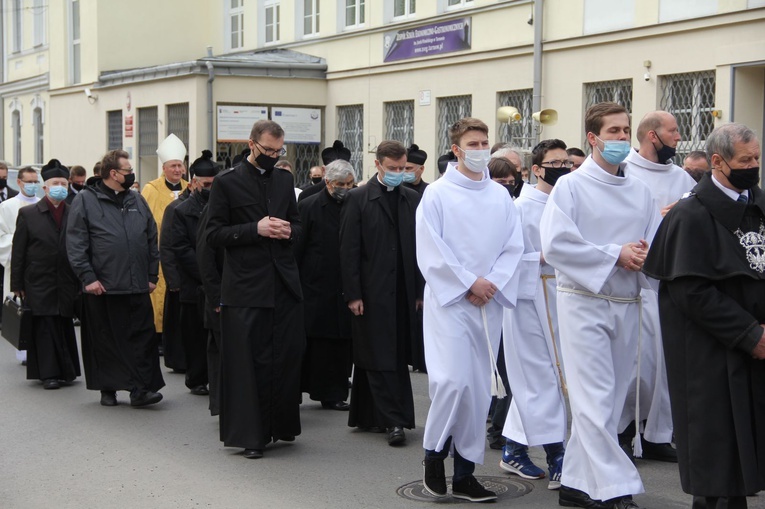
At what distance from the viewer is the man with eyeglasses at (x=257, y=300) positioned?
8305 mm

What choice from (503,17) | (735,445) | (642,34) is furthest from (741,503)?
(503,17)

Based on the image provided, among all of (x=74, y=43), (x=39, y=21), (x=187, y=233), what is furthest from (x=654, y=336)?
(x=39, y=21)

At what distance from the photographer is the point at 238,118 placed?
26875 mm

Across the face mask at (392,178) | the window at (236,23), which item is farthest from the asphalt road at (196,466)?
the window at (236,23)

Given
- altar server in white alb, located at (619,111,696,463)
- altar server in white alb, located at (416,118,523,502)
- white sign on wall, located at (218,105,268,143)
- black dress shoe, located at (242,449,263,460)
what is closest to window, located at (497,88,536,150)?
white sign on wall, located at (218,105,268,143)

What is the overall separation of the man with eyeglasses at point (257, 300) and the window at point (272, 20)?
21.3 meters

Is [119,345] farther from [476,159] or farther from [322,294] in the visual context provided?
[476,159]

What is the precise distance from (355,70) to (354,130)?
1374mm

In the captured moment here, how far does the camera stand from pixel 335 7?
2616 centimetres

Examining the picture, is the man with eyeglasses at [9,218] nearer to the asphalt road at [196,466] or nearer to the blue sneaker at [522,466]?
the asphalt road at [196,466]

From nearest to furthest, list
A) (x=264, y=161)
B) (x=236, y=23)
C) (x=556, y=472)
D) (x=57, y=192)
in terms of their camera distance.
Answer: (x=556, y=472) < (x=264, y=161) < (x=57, y=192) < (x=236, y=23)

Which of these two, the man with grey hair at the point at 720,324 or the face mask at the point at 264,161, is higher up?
the face mask at the point at 264,161

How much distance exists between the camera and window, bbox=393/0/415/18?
78.8ft

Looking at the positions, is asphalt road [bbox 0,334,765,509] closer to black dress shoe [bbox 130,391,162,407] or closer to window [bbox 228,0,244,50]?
black dress shoe [bbox 130,391,162,407]
